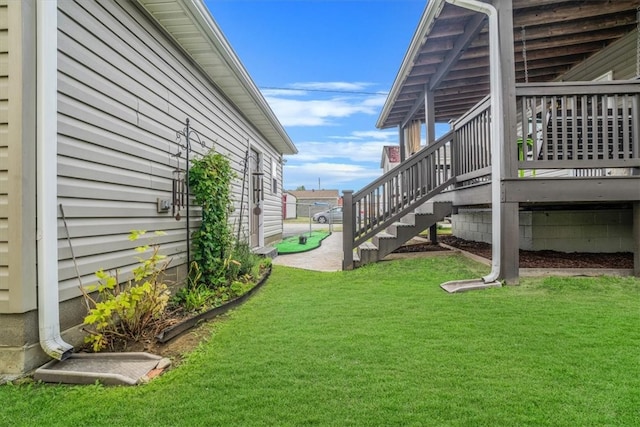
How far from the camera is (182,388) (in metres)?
2.07

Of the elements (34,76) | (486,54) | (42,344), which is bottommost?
(42,344)

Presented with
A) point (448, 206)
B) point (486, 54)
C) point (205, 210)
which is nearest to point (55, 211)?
point (205, 210)

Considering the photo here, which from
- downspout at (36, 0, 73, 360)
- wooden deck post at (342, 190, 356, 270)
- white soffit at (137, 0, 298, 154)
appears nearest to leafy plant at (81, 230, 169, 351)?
downspout at (36, 0, 73, 360)

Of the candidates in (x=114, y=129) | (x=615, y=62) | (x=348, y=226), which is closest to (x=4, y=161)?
(x=114, y=129)

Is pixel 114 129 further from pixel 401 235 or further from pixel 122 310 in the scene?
pixel 401 235

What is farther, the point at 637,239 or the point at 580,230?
the point at 580,230

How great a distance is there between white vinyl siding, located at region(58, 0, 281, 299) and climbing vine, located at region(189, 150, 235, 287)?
0.26 m

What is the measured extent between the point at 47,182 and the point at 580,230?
21.4ft

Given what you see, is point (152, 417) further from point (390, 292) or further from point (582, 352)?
point (390, 292)

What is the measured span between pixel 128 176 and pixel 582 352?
374 centimetres

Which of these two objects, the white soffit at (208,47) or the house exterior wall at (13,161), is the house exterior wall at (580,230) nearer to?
the white soffit at (208,47)

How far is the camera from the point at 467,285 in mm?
4297

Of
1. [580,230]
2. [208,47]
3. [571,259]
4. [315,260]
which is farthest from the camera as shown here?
[315,260]

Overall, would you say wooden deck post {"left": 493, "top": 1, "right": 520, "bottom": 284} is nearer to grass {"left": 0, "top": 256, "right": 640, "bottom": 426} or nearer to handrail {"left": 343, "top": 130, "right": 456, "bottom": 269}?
grass {"left": 0, "top": 256, "right": 640, "bottom": 426}
